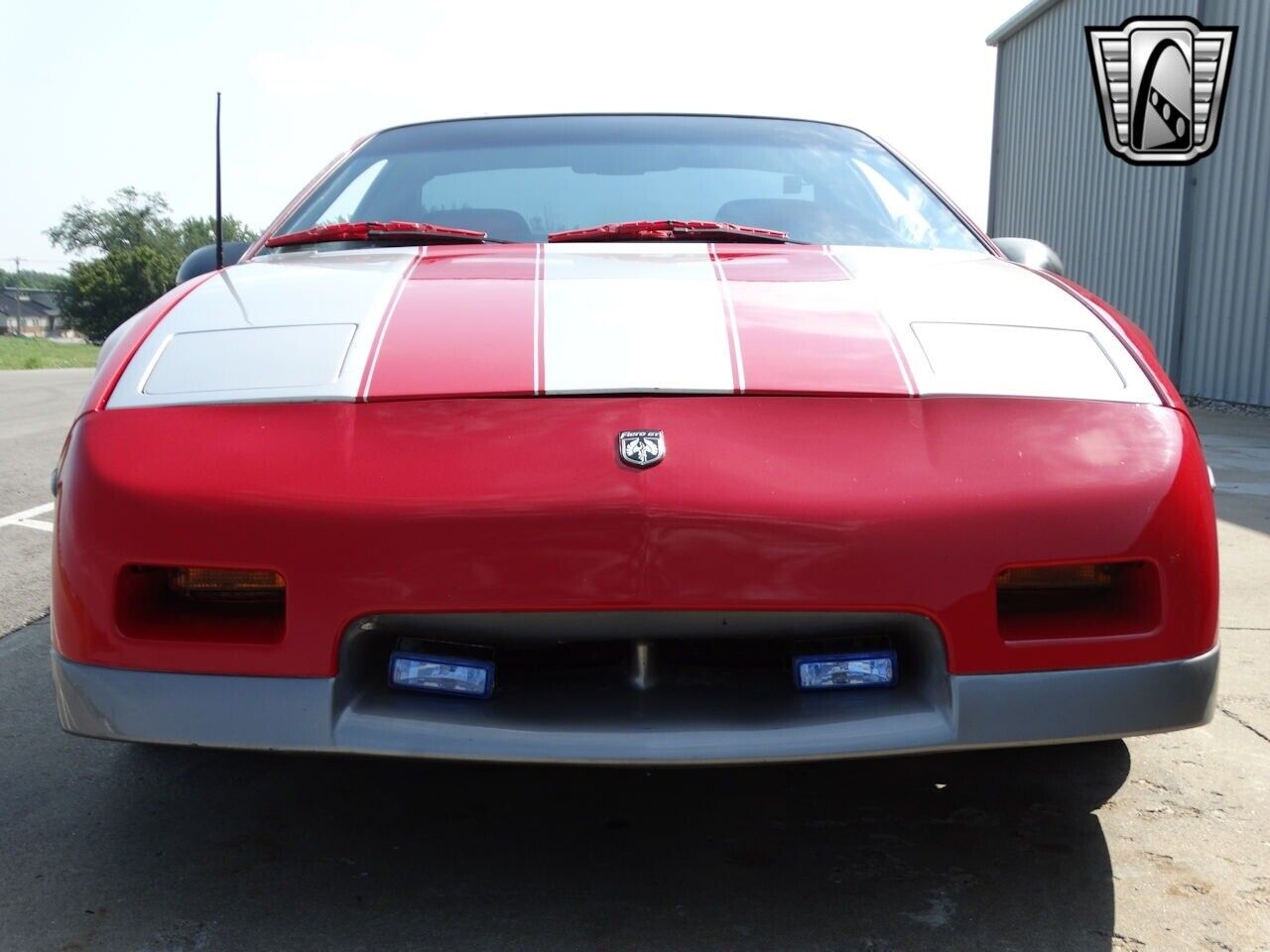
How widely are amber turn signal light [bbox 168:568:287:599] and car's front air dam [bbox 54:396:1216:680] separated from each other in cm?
4

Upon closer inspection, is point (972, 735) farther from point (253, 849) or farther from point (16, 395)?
point (16, 395)

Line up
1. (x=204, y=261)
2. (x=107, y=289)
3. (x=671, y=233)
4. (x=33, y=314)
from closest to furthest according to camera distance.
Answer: (x=671, y=233) < (x=204, y=261) < (x=107, y=289) < (x=33, y=314)

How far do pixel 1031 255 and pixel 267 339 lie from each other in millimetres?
1498

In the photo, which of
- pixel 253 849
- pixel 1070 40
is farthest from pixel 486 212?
pixel 1070 40

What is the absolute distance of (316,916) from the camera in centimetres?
175

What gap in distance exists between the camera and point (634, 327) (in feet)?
6.09

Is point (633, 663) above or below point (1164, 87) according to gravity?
below

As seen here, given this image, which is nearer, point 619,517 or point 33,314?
point 619,517

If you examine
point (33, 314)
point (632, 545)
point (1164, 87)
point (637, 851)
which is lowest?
point (33, 314)

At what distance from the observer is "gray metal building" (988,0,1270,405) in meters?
11.9

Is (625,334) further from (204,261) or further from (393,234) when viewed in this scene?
(204,261)

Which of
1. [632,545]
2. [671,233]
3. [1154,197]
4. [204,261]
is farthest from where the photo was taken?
[1154,197]

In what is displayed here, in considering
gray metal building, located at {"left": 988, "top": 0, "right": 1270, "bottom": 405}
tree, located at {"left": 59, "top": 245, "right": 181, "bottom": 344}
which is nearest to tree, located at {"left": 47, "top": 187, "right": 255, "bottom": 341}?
tree, located at {"left": 59, "top": 245, "right": 181, "bottom": 344}

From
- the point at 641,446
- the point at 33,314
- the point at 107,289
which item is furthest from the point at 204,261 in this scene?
the point at 33,314
